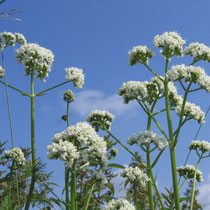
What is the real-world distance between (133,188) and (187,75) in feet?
9.23

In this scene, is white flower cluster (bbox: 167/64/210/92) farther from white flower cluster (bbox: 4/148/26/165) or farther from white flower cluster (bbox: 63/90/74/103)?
white flower cluster (bbox: 4/148/26/165)

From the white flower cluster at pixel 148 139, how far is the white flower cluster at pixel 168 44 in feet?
6.91

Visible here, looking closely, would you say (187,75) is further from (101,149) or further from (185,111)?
(101,149)

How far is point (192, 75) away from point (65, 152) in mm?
3483

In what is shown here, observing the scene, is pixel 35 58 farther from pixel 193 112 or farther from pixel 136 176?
pixel 193 112

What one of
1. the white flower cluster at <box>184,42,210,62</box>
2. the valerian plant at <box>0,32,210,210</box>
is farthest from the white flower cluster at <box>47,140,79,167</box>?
the white flower cluster at <box>184,42,210,62</box>

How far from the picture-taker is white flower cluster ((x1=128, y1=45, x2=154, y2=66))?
26.3 feet

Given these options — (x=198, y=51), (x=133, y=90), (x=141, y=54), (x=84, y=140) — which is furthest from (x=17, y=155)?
(x=198, y=51)

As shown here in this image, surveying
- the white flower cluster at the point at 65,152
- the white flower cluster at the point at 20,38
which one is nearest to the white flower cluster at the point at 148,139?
the white flower cluster at the point at 65,152

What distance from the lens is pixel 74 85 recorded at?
7559 millimetres

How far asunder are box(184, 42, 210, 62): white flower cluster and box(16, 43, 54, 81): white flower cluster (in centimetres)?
341

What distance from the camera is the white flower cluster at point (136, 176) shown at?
664cm

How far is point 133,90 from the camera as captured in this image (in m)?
7.68

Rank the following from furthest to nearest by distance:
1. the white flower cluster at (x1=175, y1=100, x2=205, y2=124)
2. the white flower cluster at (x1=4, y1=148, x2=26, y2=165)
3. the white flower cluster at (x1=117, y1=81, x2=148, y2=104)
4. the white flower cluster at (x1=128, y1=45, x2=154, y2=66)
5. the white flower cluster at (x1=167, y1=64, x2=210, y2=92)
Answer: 1. the white flower cluster at (x1=128, y1=45, x2=154, y2=66)
2. the white flower cluster at (x1=117, y1=81, x2=148, y2=104)
3. the white flower cluster at (x1=175, y1=100, x2=205, y2=124)
4. the white flower cluster at (x1=167, y1=64, x2=210, y2=92)
5. the white flower cluster at (x1=4, y1=148, x2=26, y2=165)
